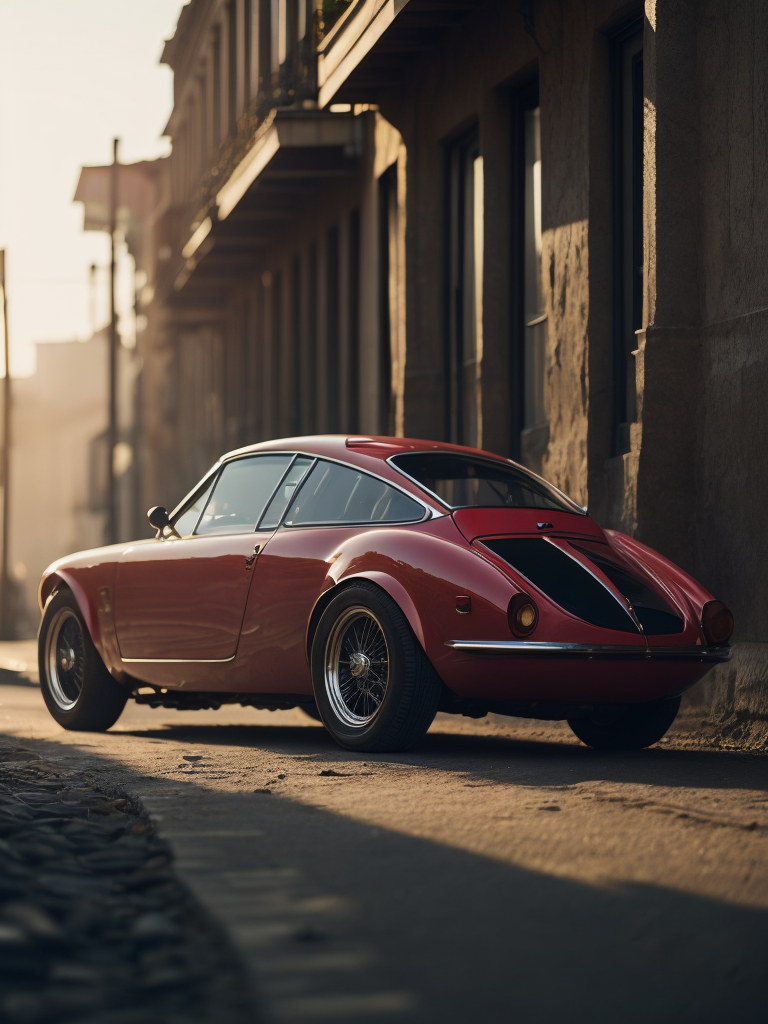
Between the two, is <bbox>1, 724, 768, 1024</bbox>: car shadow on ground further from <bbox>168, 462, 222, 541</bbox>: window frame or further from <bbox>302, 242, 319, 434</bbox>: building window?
<bbox>302, 242, 319, 434</bbox>: building window

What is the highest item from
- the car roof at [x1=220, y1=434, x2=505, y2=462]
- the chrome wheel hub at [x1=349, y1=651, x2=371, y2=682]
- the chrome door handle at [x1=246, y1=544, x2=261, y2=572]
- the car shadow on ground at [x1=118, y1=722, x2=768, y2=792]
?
the car roof at [x1=220, y1=434, x2=505, y2=462]

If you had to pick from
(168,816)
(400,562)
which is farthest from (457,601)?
(168,816)

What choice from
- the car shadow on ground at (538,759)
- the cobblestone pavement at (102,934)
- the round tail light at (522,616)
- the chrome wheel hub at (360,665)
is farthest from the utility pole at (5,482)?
the cobblestone pavement at (102,934)

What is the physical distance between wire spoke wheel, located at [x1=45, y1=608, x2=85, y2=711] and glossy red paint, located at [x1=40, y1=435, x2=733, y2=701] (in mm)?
241

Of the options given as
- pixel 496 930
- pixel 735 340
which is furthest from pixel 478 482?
pixel 496 930

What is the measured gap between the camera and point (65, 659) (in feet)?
31.4

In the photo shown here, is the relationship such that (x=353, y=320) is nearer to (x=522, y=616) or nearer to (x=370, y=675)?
(x=370, y=675)

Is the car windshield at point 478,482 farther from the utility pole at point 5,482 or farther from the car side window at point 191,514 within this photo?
the utility pole at point 5,482

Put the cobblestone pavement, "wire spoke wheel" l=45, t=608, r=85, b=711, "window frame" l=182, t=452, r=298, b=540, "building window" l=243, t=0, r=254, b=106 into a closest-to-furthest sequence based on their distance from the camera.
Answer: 1. the cobblestone pavement
2. "window frame" l=182, t=452, r=298, b=540
3. "wire spoke wheel" l=45, t=608, r=85, b=711
4. "building window" l=243, t=0, r=254, b=106

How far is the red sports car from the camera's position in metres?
6.71

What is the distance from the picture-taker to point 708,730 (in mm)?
8852

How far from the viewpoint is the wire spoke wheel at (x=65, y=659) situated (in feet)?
30.9

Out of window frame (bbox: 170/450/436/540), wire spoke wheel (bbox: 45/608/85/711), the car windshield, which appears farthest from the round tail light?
wire spoke wheel (bbox: 45/608/85/711)

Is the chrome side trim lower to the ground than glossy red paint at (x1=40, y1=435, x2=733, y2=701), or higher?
lower
